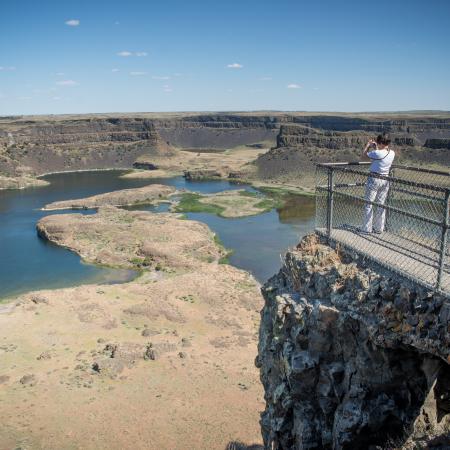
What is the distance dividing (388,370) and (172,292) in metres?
24.1

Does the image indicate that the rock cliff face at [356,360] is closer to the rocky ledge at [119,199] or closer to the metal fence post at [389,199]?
the metal fence post at [389,199]

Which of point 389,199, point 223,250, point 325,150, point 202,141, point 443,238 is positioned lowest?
point 223,250

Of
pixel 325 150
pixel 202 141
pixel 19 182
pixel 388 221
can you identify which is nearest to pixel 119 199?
pixel 19 182

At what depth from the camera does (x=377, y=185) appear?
8.69 m

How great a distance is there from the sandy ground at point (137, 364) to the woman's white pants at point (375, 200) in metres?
10.5

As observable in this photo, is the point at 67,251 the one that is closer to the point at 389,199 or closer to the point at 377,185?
the point at 389,199

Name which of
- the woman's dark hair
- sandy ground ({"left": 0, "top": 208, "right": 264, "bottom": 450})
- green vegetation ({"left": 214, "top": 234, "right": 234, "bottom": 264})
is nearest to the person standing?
the woman's dark hair

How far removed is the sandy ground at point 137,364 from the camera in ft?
55.3

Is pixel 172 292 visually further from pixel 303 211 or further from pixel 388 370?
pixel 303 211

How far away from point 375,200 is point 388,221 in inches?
35.8

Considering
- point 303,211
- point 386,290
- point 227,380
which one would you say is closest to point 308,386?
point 386,290

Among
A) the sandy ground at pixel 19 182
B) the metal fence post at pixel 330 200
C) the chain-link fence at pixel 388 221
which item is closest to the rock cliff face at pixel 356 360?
the chain-link fence at pixel 388 221

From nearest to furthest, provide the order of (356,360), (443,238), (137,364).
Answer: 1. (443,238)
2. (356,360)
3. (137,364)

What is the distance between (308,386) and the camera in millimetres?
7750
